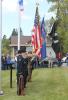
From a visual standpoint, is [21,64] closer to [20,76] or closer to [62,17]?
[20,76]

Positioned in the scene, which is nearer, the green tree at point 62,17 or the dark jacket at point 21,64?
the dark jacket at point 21,64

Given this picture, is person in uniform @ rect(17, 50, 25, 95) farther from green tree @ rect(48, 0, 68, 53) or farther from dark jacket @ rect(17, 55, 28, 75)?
green tree @ rect(48, 0, 68, 53)

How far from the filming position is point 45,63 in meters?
58.9

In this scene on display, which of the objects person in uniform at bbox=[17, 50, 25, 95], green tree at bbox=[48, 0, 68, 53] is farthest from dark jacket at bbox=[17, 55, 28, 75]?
green tree at bbox=[48, 0, 68, 53]

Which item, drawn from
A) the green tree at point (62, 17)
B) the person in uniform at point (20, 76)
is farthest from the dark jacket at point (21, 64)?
the green tree at point (62, 17)

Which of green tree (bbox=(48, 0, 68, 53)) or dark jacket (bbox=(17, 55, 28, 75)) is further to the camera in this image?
green tree (bbox=(48, 0, 68, 53))

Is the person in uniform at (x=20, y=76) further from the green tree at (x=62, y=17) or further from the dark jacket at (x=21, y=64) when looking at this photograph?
the green tree at (x=62, y=17)

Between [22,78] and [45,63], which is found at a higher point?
[22,78]

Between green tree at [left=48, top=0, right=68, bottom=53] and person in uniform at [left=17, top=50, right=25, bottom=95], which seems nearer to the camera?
person in uniform at [left=17, top=50, right=25, bottom=95]

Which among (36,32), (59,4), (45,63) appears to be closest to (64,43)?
(59,4)

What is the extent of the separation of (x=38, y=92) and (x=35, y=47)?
4826 millimetres

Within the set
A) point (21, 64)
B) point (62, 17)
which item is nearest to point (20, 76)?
point (21, 64)

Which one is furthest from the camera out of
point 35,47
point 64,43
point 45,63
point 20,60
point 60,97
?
point 64,43

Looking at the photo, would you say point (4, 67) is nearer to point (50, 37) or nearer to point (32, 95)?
point (32, 95)
